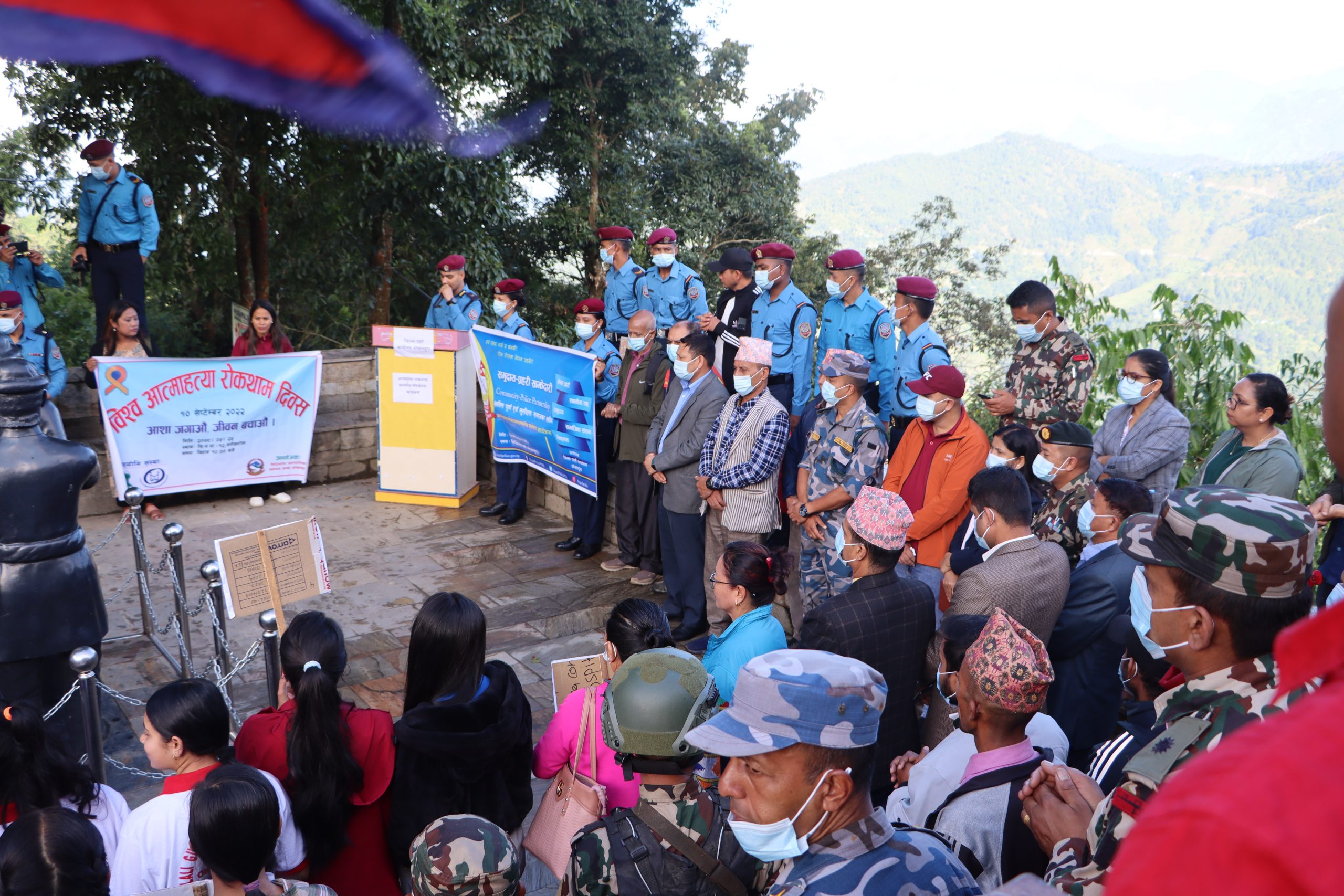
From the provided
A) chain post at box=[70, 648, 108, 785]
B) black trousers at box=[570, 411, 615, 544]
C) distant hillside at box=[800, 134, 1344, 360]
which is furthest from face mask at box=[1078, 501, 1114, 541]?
distant hillside at box=[800, 134, 1344, 360]

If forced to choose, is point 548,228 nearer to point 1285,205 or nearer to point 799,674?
point 799,674

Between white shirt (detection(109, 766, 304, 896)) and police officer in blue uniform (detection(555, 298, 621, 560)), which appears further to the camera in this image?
police officer in blue uniform (detection(555, 298, 621, 560))

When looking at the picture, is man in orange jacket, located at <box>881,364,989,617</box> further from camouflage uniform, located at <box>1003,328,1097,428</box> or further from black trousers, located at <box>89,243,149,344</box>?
black trousers, located at <box>89,243,149,344</box>

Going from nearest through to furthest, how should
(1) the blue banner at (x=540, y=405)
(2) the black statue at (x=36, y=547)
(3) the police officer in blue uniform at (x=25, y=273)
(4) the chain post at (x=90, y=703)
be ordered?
(4) the chain post at (x=90, y=703) < (2) the black statue at (x=36, y=547) < (1) the blue banner at (x=540, y=405) < (3) the police officer in blue uniform at (x=25, y=273)

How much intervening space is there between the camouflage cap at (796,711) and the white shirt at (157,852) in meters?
1.53

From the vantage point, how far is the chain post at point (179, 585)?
539 centimetres

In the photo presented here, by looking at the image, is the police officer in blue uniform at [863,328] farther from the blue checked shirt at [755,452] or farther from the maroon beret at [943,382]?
the maroon beret at [943,382]

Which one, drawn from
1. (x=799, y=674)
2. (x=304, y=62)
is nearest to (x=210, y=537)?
(x=799, y=674)

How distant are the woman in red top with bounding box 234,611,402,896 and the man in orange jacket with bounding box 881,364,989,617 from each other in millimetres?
2986

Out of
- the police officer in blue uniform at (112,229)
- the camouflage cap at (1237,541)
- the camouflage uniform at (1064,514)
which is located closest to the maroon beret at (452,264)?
the police officer in blue uniform at (112,229)

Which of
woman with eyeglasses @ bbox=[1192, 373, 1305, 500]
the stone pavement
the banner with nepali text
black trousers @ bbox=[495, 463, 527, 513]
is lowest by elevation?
the stone pavement

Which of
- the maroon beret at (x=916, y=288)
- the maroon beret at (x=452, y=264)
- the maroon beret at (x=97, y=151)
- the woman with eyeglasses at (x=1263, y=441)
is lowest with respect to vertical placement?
the woman with eyeglasses at (x=1263, y=441)

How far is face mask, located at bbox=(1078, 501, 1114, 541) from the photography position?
4410 millimetres

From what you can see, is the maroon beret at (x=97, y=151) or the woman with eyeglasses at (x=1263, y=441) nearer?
the woman with eyeglasses at (x=1263, y=441)
